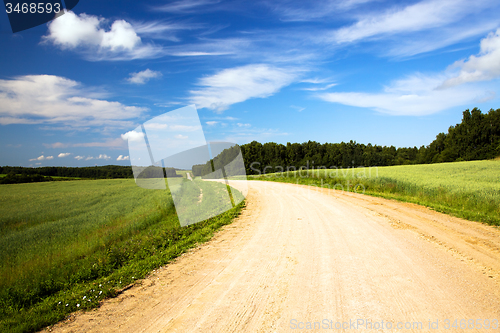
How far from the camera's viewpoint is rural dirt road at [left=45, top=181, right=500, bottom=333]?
3.17 m

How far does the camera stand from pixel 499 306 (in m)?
3.34

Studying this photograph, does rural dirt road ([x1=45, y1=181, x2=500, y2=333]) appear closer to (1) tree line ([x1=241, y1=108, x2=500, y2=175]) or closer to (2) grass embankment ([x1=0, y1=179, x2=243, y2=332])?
(2) grass embankment ([x1=0, y1=179, x2=243, y2=332])

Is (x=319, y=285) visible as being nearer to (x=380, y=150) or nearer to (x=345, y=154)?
(x=345, y=154)

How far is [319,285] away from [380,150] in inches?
4629

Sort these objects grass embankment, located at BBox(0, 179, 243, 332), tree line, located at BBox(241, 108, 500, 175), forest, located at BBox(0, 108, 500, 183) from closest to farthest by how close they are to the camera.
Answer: grass embankment, located at BBox(0, 179, 243, 332) < forest, located at BBox(0, 108, 500, 183) < tree line, located at BBox(241, 108, 500, 175)

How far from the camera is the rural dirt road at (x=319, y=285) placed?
3.17 m

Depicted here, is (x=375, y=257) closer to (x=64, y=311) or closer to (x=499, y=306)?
(x=499, y=306)

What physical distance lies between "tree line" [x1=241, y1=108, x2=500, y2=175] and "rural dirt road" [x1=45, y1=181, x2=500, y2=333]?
60292 mm

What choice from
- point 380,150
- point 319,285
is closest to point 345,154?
point 380,150

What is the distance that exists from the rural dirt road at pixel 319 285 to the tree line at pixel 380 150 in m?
60.3

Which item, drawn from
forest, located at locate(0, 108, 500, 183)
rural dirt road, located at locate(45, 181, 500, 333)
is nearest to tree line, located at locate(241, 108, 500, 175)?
forest, located at locate(0, 108, 500, 183)

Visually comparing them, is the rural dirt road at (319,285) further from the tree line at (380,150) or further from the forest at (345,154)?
the tree line at (380,150)

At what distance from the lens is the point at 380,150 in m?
106

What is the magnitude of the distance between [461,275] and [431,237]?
2543mm
